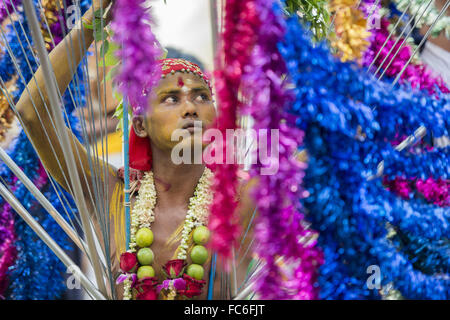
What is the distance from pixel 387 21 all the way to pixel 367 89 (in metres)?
0.70

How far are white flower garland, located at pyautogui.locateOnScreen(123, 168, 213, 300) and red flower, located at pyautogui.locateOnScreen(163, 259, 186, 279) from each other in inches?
1.2

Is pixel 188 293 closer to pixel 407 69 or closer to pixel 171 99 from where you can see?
pixel 171 99

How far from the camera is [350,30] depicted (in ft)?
2.59

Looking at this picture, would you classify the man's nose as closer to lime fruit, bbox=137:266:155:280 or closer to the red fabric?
the red fabric

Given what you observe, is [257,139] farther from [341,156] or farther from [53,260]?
[53,260]

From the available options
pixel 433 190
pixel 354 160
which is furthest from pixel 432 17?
pixel 354 160

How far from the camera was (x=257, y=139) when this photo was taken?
702mm

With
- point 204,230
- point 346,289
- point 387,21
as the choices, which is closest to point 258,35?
point 346,289

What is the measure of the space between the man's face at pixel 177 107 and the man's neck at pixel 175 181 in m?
0.05

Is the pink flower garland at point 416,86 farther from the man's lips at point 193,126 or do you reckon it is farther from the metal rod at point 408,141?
the man's lips at point 193,126

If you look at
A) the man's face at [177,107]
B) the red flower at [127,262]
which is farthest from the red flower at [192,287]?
the man's face at [177,107]

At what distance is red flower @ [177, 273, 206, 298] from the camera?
1.08 metres

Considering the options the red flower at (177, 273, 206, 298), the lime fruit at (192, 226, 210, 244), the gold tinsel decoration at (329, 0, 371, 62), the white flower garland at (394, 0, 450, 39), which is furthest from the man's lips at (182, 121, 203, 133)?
the white flower garland at (394, 0, 450, 39)

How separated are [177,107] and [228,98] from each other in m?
0.51
